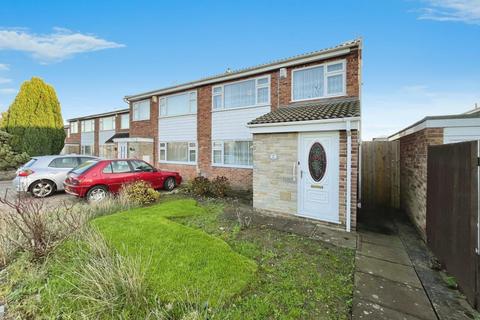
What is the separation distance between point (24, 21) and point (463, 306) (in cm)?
1547

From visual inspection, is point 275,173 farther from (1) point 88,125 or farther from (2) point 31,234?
(1) point 88,125

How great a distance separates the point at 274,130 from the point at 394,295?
4901mm

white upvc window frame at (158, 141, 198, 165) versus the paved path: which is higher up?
white upvc window frame at (158, 141, 198, 165)

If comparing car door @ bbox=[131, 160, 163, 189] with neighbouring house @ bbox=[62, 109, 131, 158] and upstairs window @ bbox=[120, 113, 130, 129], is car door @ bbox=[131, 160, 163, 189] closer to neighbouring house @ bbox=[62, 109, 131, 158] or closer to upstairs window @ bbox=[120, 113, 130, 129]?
neighbouring house @ bbox=[62, 109, 131, 158]

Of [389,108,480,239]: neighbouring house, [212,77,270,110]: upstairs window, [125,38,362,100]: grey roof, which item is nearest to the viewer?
[389,108,480,239]: neighbouring house

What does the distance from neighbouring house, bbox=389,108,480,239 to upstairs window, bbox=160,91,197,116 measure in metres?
10.1

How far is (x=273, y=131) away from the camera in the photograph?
6914 millimetres

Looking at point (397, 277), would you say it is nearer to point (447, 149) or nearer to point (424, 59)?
point (447, 149)

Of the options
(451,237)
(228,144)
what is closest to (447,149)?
(451,237)

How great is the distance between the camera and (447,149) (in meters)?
3.82

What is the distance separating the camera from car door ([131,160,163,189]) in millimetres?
9312

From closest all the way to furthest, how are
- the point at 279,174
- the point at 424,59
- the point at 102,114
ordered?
the point at 279,174
the point at 424,59
the point at 102,114

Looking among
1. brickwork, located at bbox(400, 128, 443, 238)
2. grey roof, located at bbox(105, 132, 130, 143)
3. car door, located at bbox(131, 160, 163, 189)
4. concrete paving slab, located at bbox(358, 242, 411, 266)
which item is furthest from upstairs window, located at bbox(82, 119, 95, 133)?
brickwork, located at bbox(400, 128, 443, 238)

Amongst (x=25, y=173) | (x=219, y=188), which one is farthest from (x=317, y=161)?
(x=25, y=173)
